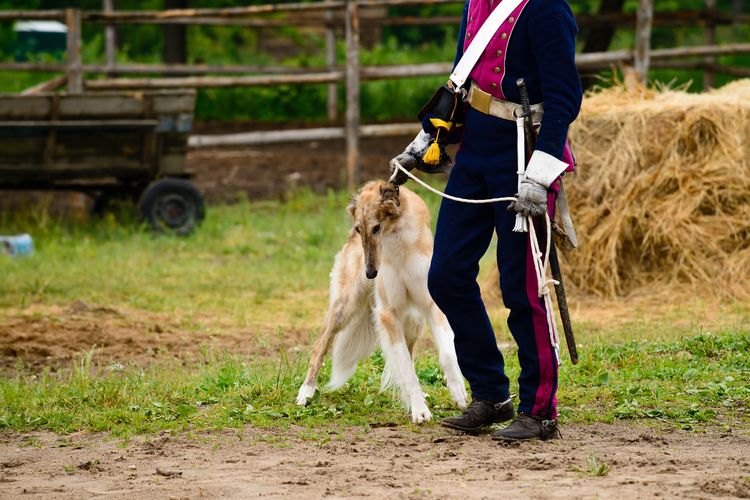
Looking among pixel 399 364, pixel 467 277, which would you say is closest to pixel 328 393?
pixel 399 364

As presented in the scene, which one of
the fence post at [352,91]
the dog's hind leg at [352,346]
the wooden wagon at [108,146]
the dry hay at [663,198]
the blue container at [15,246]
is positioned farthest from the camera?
the fence post at [352,91]

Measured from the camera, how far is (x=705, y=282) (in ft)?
28.2

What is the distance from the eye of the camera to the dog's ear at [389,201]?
5547 mm

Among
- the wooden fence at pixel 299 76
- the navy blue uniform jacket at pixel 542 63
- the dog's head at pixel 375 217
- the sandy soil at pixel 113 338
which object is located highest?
the wooden fence at pixel 299 76

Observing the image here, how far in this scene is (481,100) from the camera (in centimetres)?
488

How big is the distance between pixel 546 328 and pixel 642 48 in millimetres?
9974

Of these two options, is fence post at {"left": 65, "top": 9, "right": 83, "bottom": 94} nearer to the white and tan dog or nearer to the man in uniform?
the white and tan dog

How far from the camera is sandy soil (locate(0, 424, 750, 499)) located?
4047 mm

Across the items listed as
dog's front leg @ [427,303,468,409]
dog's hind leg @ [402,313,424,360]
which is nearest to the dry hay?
dog's hind leg @ [402,313,424,360]

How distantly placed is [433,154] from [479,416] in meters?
1.28

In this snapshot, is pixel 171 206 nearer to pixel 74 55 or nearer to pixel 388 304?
pixel 74 55

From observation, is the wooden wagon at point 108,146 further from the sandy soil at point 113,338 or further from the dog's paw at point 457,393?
the dog's paw at point 457,393

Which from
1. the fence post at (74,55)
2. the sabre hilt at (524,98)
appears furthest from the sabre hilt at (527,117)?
the fence post at (74,55)

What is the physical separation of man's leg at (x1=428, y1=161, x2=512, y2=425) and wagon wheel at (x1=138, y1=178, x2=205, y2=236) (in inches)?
283
